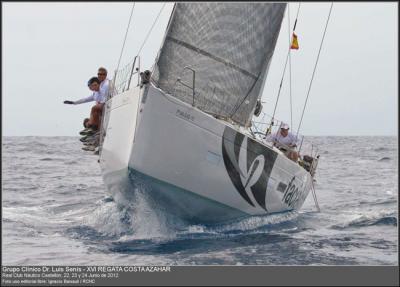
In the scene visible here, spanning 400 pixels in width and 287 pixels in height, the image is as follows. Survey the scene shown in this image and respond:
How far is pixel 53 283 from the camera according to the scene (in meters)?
5.79

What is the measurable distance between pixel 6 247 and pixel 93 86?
3681 millimetres

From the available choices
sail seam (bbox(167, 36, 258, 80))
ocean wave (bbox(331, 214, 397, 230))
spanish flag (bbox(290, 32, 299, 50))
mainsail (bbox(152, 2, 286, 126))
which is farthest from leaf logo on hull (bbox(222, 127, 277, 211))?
spanish flag (bbox(290, 32, 299, 50))

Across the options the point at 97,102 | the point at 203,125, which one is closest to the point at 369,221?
the point at 203,125

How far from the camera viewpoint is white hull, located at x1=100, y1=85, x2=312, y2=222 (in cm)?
807

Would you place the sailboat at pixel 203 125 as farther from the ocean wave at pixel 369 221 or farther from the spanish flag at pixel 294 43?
the spanish flag at pixel 294 43

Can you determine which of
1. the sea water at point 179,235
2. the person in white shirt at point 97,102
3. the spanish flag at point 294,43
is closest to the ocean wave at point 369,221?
the sea water at point 179,235

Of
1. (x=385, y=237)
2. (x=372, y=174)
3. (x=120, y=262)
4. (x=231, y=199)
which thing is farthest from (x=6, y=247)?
(x=372, y=174)

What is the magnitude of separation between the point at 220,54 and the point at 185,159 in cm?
193

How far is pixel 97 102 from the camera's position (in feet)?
34.9

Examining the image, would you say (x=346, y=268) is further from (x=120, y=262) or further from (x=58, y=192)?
(x=58, y=192)

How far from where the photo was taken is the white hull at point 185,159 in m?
8.07

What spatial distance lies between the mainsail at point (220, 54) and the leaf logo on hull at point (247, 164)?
0.78 metres

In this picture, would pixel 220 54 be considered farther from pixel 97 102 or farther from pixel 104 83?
pixel 97 102

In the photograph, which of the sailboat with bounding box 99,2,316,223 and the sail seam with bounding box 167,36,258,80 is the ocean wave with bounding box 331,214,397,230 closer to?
the sailboat with bounding box 99,2,316,223
